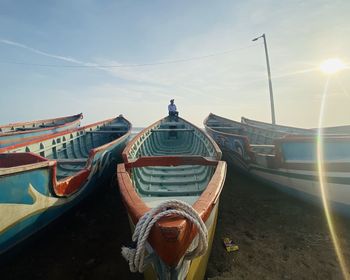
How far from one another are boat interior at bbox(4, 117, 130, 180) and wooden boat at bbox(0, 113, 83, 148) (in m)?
1.03

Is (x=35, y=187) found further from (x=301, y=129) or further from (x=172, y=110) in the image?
(x=172, y=110)

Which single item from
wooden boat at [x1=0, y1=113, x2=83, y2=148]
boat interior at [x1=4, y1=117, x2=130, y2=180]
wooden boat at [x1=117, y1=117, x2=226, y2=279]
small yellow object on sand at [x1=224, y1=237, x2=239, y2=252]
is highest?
wooden boat at [x1=0, y1=113, x2=83, y2=148]

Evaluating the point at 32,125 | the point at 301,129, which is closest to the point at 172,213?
the point at 301,129

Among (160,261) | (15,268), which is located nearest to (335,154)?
(160,261)

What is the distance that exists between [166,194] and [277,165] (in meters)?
3.48

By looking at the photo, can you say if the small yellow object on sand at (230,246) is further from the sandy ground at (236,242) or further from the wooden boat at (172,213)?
the wooden boat at (172,213)

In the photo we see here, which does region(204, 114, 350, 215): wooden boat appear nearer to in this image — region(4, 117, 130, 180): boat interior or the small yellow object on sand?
the small yellow object on sand

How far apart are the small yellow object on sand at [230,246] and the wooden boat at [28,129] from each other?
6306mm

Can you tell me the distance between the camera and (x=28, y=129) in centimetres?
1091

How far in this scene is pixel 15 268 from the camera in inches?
149

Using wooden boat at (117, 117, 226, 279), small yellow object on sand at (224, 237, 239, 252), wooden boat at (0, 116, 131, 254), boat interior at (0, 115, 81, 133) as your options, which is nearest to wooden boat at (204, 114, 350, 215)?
wooden boat at (117, 117, 226, 279)

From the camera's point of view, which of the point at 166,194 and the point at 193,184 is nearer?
the point at 166,194

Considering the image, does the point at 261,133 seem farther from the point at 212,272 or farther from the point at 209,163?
the point at 212,272

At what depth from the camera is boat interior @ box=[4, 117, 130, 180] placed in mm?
6133
